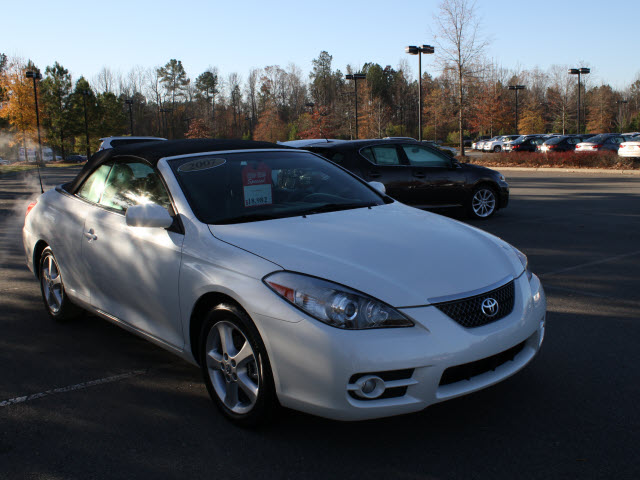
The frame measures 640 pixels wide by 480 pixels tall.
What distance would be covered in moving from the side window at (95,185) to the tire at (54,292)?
638 millimetres

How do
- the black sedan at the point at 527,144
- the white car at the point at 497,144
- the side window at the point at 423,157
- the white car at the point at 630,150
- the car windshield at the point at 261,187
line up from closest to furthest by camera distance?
the car windshield at the point at 261,187, the side window at the point at 423,157, the white car at the point at 630,150, the black sedan at the point at 527,144, the white car at the point at 497,144

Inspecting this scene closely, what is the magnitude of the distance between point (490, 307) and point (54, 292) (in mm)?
3816

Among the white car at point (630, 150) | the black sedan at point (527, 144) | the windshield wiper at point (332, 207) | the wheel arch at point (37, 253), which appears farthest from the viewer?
the black sedan at point (527, 144)

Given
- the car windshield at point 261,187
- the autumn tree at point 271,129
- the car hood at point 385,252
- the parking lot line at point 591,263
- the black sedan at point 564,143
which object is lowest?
the parking lot line at point 591,263

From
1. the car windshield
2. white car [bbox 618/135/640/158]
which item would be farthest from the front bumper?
white car [bbox 618/135/640/158]

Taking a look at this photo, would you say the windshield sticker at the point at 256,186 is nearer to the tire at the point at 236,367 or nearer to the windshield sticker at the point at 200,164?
the windshield sticker at the point at 200,164

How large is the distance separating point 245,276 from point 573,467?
5.89ft

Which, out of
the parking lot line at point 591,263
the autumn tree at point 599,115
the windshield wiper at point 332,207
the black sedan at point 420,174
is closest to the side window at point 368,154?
the black sedan at point 420,174

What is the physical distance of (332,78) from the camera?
111m

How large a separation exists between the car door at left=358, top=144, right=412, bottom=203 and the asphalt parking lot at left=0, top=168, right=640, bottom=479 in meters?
5.92

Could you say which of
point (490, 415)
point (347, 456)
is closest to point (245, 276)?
point (347, 456)

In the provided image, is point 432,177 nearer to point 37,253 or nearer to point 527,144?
point 37,253

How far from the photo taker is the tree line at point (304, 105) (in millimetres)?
52938

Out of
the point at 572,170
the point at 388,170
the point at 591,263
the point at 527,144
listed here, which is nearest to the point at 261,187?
the point at 591,263
